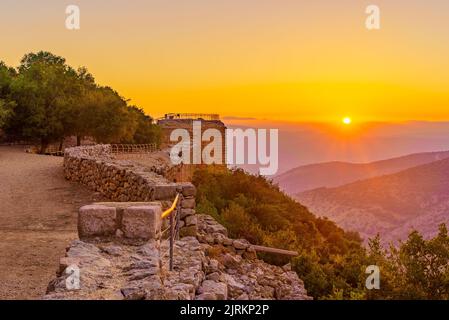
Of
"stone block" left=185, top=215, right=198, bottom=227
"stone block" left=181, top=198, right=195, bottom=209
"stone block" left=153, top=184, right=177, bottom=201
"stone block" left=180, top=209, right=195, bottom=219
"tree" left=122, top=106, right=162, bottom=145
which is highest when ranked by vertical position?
"tree" left=122, top=106, right=162, bottom=145

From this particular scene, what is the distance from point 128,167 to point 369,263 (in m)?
7.52

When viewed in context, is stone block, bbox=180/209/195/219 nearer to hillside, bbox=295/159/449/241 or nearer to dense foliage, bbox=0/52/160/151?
dense foliage, bbox=0/52/160/151

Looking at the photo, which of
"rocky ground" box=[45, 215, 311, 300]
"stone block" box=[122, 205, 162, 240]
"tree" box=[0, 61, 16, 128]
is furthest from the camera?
"tree" box=[0, 61, 16, 128]

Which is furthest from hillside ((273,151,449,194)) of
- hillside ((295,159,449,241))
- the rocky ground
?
the rocky ground

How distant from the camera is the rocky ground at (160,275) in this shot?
18.8ft

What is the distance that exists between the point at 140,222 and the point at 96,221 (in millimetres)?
601

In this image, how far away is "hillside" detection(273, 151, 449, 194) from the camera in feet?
260

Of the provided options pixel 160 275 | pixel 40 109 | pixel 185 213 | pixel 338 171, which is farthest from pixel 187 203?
pixel 338 171

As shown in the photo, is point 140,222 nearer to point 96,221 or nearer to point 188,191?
point 96,221

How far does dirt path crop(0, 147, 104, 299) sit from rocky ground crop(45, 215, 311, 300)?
6.82 feet

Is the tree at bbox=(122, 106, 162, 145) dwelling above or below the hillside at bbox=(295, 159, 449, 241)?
above

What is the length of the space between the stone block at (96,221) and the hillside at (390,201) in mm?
49118

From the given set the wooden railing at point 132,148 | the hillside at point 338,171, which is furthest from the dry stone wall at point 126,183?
the hillside at point 338,171
